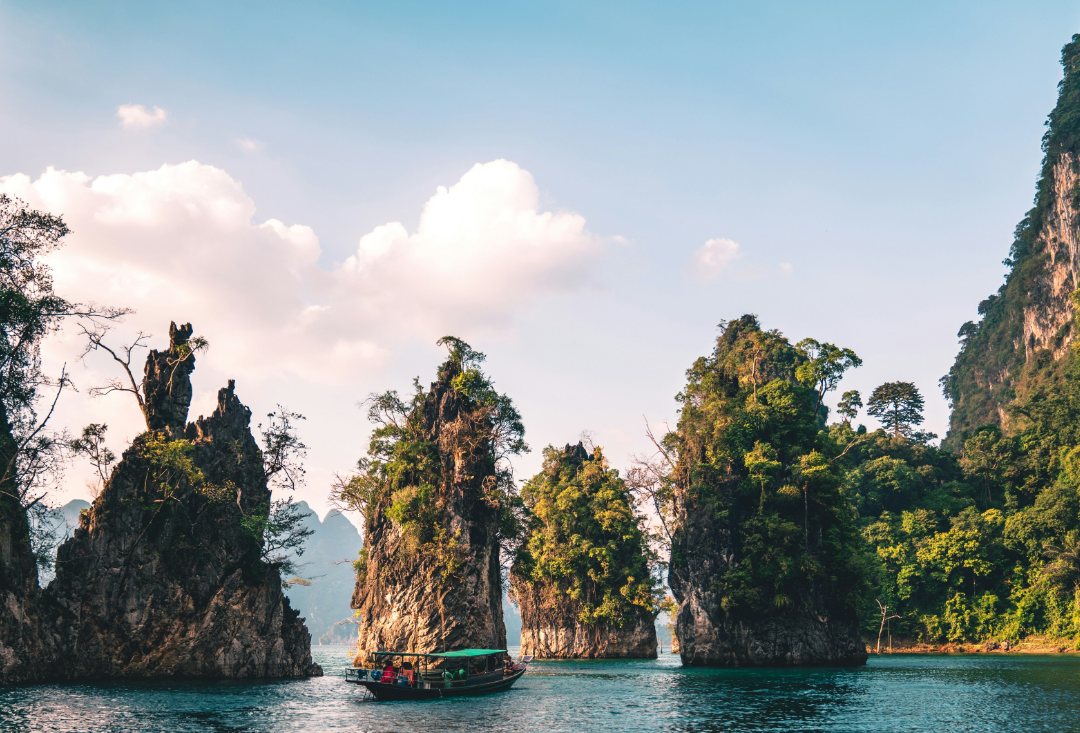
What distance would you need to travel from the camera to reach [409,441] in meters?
72.3

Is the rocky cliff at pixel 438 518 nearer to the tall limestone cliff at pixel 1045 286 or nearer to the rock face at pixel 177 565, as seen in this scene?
the rock face at pixel 177 565

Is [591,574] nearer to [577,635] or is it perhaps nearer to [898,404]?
[577,635]

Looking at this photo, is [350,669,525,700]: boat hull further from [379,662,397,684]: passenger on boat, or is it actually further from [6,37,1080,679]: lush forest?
[6,37,1080,679]: lush forest

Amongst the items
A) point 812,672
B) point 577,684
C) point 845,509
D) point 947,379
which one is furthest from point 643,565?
point 947,379

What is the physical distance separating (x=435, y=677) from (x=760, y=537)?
35.8m

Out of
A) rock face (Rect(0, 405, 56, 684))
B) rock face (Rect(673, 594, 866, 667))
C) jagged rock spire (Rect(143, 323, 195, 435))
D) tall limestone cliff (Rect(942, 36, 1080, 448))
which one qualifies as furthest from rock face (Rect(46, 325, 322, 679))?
tall limestone cliff (Rect(942, 36, 1080, 448))

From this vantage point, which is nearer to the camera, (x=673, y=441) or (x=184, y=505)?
(x=184, y=505)

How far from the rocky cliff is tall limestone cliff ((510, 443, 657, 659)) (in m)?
22.7

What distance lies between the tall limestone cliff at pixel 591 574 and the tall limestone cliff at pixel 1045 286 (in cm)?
5356

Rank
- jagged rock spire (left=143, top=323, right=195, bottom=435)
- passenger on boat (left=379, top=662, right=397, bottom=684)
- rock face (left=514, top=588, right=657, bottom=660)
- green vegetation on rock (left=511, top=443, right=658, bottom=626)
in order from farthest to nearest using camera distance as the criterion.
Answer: rock face (left=514, top=588, right=657, bottom=660) < green vegetation on rock (left=511, top=443, right=658, bottom=626) < jagged rock spire (left=143, top=323, right=195, bottom=435) < passenger on boat (left=379, top=662, right=397, bottom=684)

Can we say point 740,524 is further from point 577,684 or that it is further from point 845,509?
point 577,684

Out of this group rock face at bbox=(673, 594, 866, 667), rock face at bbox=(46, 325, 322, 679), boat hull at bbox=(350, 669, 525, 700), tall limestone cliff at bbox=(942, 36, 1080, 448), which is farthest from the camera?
tall limestone cliff at bbox=(942, 36, 1080, 448)

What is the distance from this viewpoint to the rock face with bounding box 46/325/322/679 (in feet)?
184

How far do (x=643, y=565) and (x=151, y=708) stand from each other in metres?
64.1
